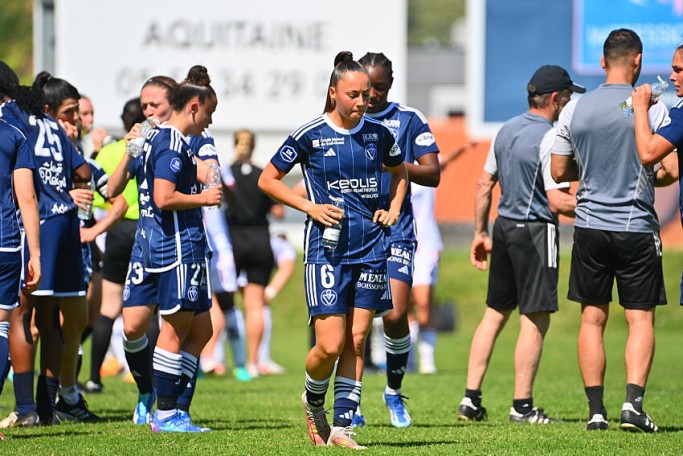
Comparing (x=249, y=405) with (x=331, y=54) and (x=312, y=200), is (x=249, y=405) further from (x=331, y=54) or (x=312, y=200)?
(x=331, y=54)

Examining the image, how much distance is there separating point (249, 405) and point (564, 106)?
132 inches

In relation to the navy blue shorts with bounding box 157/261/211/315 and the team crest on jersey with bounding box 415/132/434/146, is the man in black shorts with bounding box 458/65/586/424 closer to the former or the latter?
the team crest on jersey with bounding box 415/132/434/146

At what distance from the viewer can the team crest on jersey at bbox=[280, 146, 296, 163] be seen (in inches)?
262

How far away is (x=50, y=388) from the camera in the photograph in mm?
7875

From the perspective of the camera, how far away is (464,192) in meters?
28.4

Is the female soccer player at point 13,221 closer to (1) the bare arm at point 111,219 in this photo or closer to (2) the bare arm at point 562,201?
(1) the bare arm at point 111,219

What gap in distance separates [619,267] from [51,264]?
352 cm

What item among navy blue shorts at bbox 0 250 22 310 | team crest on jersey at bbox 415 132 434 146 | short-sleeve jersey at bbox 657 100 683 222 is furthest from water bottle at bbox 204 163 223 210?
short-sleeve jersey at bbox 657 100 683 222

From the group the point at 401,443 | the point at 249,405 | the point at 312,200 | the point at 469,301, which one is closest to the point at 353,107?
the point at 312,200

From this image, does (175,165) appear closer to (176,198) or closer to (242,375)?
(176,198)

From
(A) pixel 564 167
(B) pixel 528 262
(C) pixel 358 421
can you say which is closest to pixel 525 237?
(B) pixel 528 262

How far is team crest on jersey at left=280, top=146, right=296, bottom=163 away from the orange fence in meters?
16.8

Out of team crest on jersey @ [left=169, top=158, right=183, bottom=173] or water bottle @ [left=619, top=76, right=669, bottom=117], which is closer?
water bottle @ [left=619, top=76, right=669, bottom=117]

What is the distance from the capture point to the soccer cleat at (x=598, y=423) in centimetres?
752
